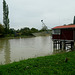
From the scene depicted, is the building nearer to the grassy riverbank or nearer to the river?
the river

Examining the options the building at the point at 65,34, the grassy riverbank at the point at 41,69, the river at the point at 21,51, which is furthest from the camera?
the building at the point at 65,34

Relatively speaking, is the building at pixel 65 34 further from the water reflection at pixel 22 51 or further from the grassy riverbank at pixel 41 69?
the grassy riverbank at pixel 41 69

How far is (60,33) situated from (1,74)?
35.9 ft

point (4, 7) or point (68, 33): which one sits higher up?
point (4, 7)

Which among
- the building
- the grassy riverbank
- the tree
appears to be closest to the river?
the building

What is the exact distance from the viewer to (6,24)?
1914 inches

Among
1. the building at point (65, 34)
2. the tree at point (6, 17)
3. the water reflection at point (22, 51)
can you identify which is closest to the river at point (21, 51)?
the water reflection at point (22, 51)

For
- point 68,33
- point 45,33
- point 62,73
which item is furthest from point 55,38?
point 45,33

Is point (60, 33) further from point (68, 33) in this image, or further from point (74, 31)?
point (74, 31)

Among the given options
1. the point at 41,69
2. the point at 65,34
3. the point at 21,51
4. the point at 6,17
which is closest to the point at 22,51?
the point at 21,51

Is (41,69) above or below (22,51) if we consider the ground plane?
above

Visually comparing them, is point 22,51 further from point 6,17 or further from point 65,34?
point 6,17

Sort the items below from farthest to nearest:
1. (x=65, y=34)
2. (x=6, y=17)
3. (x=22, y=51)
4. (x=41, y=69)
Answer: (x=6, y=17) < (x=22, y=51) < (x=65, y=34) < (x=41, y=69)

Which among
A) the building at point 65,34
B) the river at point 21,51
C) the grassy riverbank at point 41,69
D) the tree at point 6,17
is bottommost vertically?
the river at point 21,51
